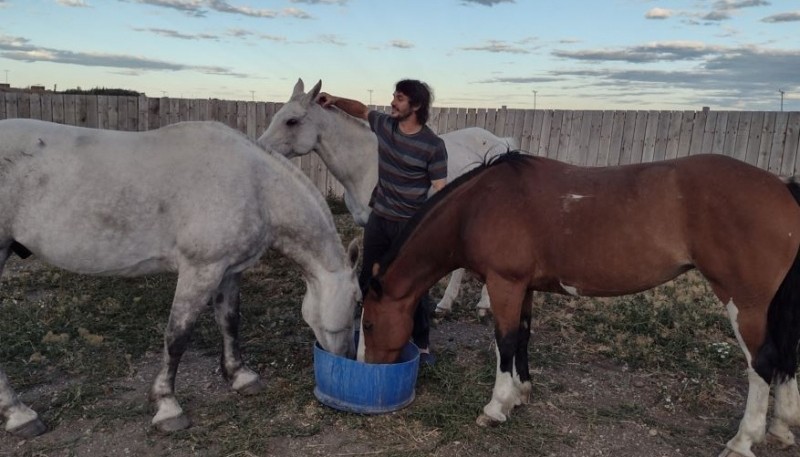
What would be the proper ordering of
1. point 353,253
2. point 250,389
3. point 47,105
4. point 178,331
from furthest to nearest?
1. point 47,105
2. point 250,389
3. point 353,253
4. point 178,331

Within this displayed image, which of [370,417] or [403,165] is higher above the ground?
[403,165]

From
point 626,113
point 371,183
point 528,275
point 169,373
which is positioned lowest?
point 169,373

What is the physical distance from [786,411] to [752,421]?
13.2 inches

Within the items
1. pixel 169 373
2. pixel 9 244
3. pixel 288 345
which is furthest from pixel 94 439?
pixel 288 345

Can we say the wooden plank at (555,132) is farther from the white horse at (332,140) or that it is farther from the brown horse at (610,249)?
the brown horse at (610,249)

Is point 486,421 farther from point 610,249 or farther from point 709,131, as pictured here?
point 709,131

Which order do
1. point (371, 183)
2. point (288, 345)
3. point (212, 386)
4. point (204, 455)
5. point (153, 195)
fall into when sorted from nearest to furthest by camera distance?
point (204, 455) → point (153, 195) → point (212, 386) → point (288, 345) → point (371, 183)

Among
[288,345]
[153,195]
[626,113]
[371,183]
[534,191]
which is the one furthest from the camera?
[626,113]

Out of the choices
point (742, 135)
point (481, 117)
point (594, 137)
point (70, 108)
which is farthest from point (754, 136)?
point (70, 108)

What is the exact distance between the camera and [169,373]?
3.58 m

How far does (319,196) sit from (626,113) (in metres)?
7.91

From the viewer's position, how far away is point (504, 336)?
359cm

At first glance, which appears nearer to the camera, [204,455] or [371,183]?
[204,455]

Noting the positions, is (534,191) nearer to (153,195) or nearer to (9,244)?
(153,195)
